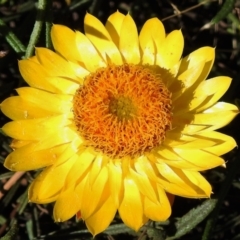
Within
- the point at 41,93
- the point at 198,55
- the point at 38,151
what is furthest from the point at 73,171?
the point at 198,55

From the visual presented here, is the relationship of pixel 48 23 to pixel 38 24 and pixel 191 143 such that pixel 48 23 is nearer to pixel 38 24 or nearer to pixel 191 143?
pixel 38 24

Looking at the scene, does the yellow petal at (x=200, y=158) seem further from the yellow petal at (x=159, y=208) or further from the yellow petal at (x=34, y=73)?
the yellow petal at (x=34, y=73)

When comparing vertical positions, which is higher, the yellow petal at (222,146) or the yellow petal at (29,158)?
the yellow petal at (29,158)

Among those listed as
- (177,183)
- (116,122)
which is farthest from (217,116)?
(116,122)

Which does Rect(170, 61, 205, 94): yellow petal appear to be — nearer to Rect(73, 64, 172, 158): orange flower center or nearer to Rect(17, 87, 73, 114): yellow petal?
Rect(73, 64, 172, 158): orange flower center

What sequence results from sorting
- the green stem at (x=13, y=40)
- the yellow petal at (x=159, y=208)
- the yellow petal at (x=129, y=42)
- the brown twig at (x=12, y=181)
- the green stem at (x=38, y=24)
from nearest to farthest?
the yellow petal at (x=159, y=208)
the yellow petal at (x=129, y=42)
the green stem at (x=38, y=24)
the green stem at (x=13, y=40)
the brown twig at (x=12, y=181)

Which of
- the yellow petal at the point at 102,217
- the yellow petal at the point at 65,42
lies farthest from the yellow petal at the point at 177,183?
the yellow petal at the point at 65,42

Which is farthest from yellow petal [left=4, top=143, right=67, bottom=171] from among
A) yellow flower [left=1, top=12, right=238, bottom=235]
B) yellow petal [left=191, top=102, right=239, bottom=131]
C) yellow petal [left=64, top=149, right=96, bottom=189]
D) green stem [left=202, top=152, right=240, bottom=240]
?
green stem [left=202, top=152, right=240, bottom=240]
